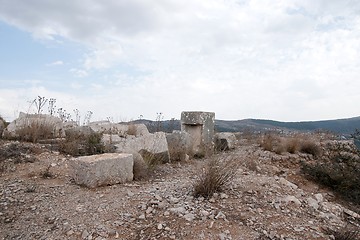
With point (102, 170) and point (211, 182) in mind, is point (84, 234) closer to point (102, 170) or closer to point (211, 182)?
point (102, 170)

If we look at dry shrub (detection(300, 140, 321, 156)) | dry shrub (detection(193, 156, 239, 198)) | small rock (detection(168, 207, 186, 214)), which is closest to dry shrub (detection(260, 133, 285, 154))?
dry shrub (detection(300, 140, 321, 156))

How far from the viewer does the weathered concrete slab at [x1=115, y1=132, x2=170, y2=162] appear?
6.19m

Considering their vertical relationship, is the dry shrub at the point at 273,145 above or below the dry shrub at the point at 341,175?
above

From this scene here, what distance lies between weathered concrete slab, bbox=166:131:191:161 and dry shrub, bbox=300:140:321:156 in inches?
147

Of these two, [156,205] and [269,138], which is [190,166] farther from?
[269,138]

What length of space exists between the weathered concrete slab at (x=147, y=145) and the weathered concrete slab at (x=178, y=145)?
42 cm

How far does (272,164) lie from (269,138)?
2.09 meters

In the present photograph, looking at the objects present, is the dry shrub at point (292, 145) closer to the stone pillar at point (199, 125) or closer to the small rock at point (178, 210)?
the stone pillar at point (199, 125)

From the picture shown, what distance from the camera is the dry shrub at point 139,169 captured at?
208 inches

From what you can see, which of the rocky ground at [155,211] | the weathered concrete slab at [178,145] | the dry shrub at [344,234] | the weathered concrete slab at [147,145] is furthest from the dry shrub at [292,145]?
the dry shrub at [344,234]

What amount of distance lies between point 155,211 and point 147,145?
2940mm

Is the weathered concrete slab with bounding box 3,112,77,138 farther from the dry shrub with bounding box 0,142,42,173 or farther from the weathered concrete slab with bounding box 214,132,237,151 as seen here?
the weathered concrete slab with bounding box 214,132,237,151

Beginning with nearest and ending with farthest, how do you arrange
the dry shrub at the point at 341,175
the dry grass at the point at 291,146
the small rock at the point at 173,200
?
1. the small rock at the point at 173,200
2. the dry shrub at the point at 341,175
3. the dry grass at the point at 291,146

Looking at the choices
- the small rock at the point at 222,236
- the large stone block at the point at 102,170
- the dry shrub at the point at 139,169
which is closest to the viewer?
the small rock at the point at 222,236
